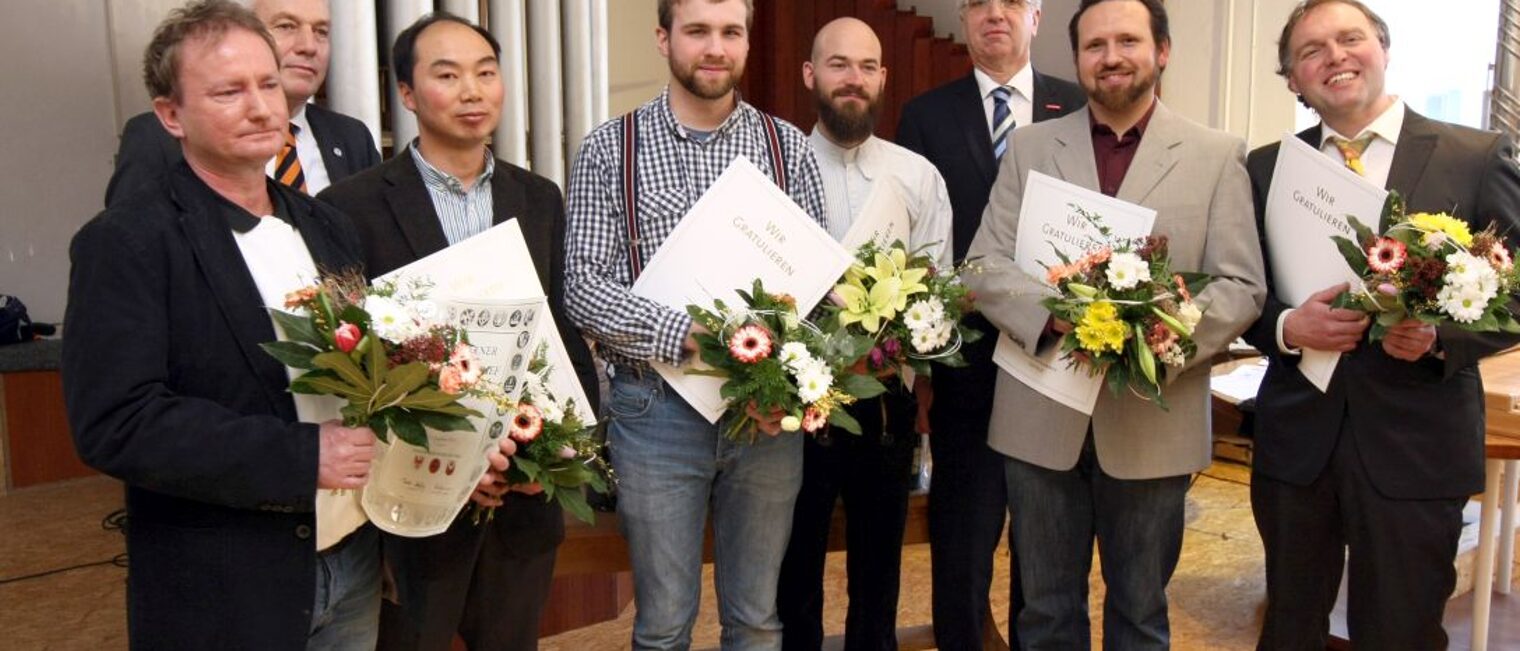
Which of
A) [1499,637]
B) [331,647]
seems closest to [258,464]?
[331,647]

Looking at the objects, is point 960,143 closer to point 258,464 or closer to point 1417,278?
point 1417,278

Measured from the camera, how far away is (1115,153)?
270 centimetres

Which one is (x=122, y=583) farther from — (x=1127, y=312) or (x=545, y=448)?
(x=1127, y=312)

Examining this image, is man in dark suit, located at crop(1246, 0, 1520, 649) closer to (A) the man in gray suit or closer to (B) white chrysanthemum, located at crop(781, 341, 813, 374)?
(A) the man in gray suit

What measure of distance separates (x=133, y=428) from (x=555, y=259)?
36.1 inches

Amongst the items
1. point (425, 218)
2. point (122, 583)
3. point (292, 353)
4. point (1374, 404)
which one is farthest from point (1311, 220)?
point (122, 583)

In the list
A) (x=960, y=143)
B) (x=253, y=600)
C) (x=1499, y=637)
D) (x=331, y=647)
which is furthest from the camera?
(x=1499, y=637)

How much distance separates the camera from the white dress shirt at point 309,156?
279 cm

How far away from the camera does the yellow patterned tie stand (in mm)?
2570

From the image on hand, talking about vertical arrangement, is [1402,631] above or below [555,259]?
below

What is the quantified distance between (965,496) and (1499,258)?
123 centimetres

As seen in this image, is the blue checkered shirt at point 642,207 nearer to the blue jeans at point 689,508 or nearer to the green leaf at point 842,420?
the blue jeans at point 689,508

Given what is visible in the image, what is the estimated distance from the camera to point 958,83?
3.27m

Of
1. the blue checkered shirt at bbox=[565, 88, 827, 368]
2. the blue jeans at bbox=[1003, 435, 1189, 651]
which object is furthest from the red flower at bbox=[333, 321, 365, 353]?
the blue jeans at bbox=[1003, 435, 1189, 651]
